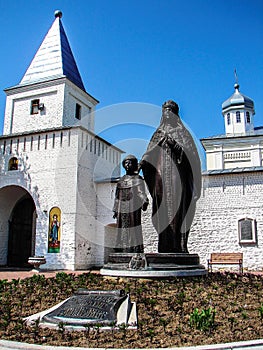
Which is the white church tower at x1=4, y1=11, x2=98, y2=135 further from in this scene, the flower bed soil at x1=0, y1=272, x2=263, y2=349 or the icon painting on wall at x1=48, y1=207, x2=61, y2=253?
the flower bed soil at x1=0, y1=272, x2=263, y2=349

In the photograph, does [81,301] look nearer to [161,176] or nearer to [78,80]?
[161,176]

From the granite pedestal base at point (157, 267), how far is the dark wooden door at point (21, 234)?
15.1 meters

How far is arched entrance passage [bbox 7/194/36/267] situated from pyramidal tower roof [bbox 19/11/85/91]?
752 cm

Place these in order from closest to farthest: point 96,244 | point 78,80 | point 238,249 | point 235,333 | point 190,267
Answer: point 235,333 → point 190,267 → point 238,249 → point 96,244 → point 78,80

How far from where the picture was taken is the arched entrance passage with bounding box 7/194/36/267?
2073cm

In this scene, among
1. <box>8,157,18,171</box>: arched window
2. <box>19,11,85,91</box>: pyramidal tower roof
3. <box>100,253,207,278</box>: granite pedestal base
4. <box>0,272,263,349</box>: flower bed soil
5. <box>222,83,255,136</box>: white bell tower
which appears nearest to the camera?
<box>0,272,263,349</box>: flower bed soil

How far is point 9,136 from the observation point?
20.8 metres

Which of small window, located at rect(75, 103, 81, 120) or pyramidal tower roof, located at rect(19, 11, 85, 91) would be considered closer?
pyramidal tower roof, located at rect(19, 11, 85, 91)

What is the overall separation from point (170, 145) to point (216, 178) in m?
10.3

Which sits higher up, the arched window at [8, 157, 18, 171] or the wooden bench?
the arched window at [8, 157, 18, 171]

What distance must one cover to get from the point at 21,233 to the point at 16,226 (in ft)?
1.65

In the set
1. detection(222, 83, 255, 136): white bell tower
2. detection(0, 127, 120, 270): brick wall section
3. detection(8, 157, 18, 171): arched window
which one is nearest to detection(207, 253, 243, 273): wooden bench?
detection(0, 127, 120, 270): brick wall section

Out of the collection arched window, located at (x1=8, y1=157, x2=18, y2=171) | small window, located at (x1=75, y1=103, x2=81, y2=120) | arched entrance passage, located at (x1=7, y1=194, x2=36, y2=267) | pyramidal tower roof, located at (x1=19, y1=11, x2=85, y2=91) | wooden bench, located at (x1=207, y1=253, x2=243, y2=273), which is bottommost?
wooden bench, located at (x1=207, y1=253, x2=243, y2=273)

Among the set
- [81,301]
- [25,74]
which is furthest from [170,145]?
[25,74]
